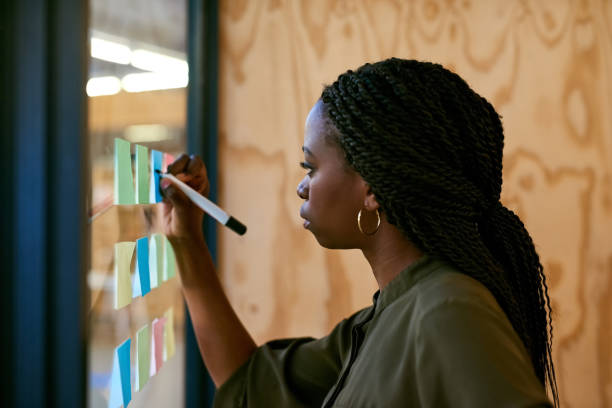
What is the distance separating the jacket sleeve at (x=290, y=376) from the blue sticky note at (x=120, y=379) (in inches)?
6.3

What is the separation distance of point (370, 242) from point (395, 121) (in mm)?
165

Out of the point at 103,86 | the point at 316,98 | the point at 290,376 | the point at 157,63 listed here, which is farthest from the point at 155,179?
the point at 316,98

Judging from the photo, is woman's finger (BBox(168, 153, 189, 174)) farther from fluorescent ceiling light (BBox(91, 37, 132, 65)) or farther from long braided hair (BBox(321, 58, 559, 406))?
long braided hair (BBox(321, 58, 559, 406))

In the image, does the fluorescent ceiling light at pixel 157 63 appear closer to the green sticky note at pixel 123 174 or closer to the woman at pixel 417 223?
the green sticky note at pixel 123 174

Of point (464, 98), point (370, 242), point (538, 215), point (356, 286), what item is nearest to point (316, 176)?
point (370, 242)

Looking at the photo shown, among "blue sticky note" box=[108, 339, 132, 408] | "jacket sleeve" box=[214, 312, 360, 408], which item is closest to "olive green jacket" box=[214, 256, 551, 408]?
"jacket sleeve" box=[214, 312, 360, 408]

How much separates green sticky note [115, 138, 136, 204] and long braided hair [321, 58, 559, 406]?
1.05 ft

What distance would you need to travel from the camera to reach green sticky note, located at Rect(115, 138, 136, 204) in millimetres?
777

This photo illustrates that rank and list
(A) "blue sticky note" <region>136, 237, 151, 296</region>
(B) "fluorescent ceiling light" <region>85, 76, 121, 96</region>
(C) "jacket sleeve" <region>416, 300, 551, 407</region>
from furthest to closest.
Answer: (A) "blue sticky note" <region>136, 237, 151, 296</region> → (B) "fluorescent ceiling light" <region>85, 76, 121, 96</region> → (C) "jacket sleeve" <region>416, 300, 551, 407</region>

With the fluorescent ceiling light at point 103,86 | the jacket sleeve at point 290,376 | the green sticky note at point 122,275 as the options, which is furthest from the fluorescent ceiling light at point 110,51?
the jacket sleeve at point 290,376

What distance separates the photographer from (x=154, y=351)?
963 millimetres

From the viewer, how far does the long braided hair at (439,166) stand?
2.06 ft

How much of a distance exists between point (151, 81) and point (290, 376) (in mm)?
617

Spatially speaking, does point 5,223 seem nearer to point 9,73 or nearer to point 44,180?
point 44,180
